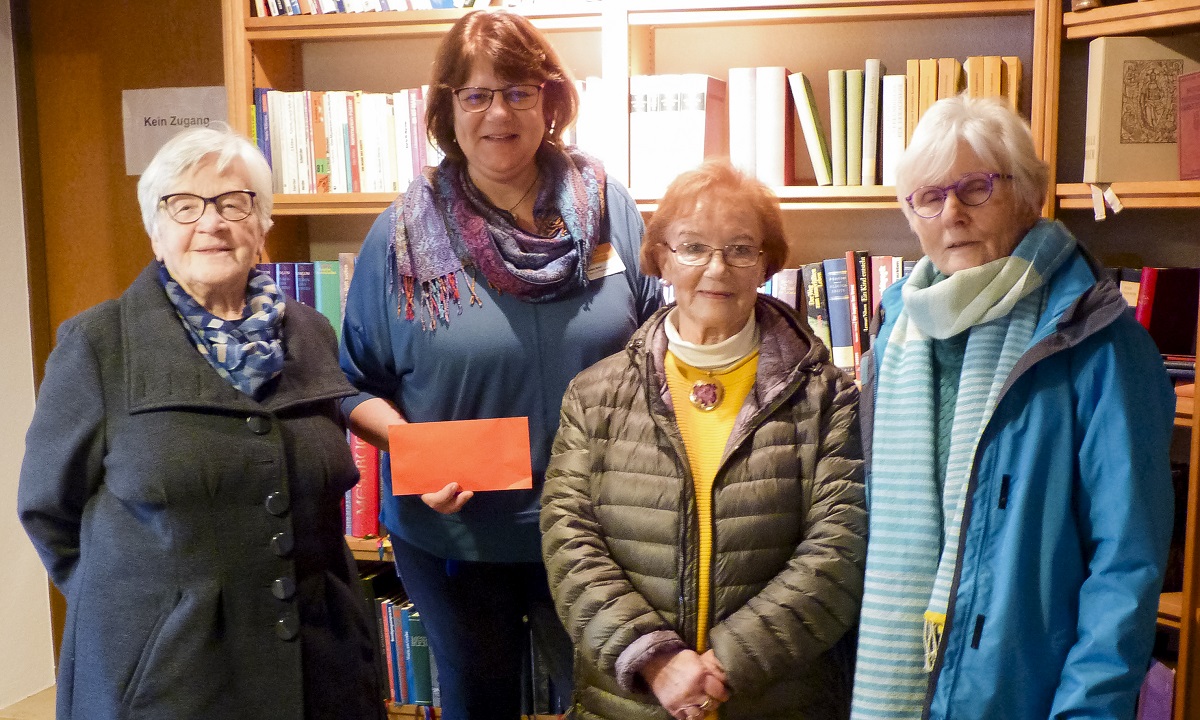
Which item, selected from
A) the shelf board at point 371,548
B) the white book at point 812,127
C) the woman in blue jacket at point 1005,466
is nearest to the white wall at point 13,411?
the shelf board at point 371,548

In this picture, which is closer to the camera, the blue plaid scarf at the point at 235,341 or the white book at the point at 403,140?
the blue plaid scarf at the point at 235,341

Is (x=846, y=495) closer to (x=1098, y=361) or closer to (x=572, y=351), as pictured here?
(x=1098, y=361)

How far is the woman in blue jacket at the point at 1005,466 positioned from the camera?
1409 millimetres

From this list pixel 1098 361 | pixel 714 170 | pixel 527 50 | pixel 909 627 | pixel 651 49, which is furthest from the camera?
pixel 651 49

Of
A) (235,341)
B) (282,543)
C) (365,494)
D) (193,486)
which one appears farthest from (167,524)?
(365,494)

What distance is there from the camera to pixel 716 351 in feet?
5.53

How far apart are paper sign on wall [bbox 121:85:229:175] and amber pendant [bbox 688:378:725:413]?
230cm

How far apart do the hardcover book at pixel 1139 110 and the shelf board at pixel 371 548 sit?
6.67ft

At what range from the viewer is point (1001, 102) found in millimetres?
1603

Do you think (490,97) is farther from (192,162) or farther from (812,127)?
(812,127)

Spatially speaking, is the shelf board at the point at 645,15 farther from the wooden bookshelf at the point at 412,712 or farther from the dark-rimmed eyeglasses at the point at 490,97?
the wooden bookshelf at the point at 412,712

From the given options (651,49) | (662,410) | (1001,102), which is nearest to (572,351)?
(662,410)

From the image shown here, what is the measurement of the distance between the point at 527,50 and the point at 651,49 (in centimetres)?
94

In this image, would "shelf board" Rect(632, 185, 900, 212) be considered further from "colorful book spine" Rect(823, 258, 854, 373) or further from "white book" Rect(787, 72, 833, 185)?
"colorful book spine" Rect(823, 258, 854, 373)
